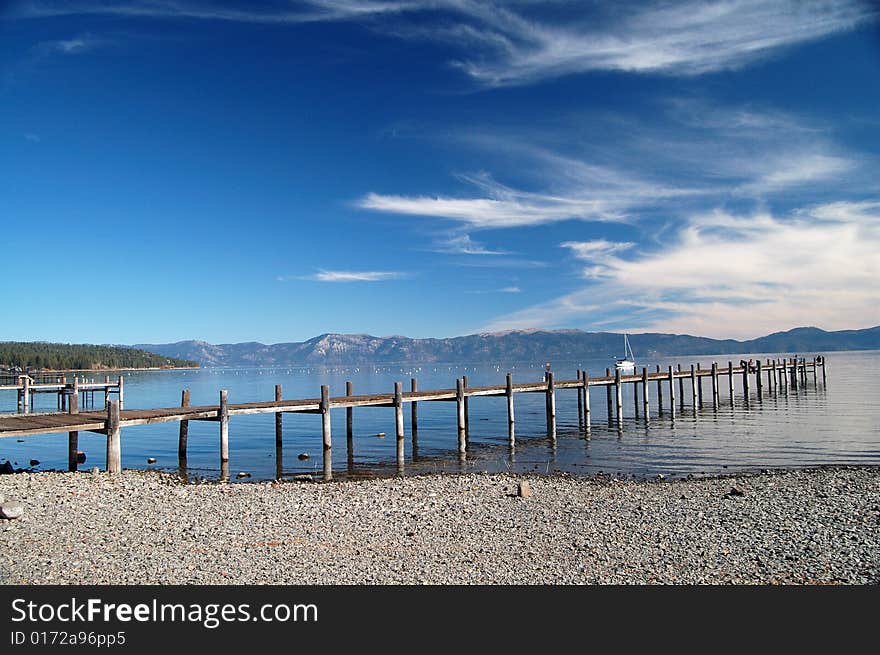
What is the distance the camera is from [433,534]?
12.4 m

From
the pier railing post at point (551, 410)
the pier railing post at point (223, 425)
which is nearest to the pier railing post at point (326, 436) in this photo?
the pier railing post at point (223, 425)

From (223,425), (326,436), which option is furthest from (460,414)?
(223,425)

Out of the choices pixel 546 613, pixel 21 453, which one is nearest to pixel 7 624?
pixel 546 613

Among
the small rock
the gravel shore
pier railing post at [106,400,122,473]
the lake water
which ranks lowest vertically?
the lake water

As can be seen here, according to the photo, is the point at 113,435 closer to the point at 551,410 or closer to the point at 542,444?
the point at 542,444

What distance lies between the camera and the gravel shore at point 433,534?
31.9 ft

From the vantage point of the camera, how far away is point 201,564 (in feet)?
32.8

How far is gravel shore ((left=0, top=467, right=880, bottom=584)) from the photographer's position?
9.73 metres

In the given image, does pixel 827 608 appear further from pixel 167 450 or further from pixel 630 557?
pixel 167 450

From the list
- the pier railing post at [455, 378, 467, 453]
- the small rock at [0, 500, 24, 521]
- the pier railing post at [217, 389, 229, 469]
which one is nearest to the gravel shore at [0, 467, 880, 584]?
the small rock at [0, 500, 24, 521]

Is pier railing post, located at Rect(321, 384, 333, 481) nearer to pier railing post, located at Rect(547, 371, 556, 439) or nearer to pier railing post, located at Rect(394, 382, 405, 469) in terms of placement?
pier railing post, located at Rect(394, 382, 405, 469)

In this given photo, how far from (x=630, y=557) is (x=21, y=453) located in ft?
114

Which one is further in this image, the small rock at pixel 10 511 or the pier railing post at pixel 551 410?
the pier railing post at pixel 551 410

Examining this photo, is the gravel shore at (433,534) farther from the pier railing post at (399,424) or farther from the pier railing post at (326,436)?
the pier railing post at (399,424)
